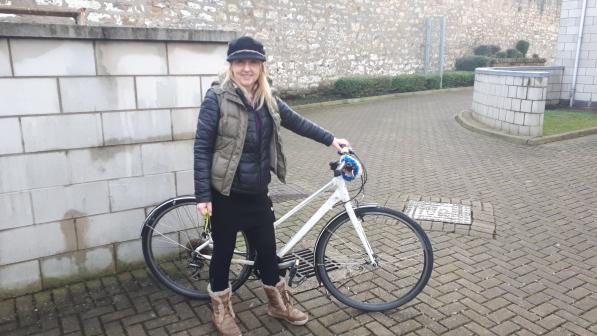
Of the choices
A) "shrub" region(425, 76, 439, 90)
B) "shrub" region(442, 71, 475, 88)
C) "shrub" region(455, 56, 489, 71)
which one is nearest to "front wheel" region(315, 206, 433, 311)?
"shrub" region(425, 76, 439, 90)

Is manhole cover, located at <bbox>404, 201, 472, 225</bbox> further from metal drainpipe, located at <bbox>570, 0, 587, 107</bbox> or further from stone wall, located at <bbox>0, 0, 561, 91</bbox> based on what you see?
metal drainpipe, located at <bbox>570, 0, 587, 107</bbox>

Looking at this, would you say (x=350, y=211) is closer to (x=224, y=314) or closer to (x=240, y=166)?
(x=240, y=166)

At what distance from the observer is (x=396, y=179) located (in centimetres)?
719

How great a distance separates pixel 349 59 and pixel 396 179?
36.5ft

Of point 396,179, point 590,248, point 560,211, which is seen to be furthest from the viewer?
point 396,179

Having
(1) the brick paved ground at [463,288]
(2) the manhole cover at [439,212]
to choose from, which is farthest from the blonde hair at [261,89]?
(2) the manhole cover at [439,212]

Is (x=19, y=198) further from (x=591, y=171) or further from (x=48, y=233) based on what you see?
(x=591, y=171)

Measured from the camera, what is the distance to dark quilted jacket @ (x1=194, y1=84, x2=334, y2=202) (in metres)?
2.99

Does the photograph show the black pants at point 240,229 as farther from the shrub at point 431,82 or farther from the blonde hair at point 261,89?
the shrub at point 431,82

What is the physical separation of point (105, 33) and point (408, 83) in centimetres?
1552

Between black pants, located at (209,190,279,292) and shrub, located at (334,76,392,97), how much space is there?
13523 millimetres

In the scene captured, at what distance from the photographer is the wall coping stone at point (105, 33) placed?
11.1 ft

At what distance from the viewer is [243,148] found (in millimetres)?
3039

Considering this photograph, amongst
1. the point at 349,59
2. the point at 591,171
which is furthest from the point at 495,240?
the point at 349,59
